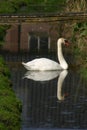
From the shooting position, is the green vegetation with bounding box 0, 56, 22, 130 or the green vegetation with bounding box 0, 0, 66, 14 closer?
the green vegetation with bounding box 0, 56, 22, 130

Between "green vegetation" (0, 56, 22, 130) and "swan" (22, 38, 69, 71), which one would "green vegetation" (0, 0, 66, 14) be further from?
"green vegetation" (0, 56, 22, 130)

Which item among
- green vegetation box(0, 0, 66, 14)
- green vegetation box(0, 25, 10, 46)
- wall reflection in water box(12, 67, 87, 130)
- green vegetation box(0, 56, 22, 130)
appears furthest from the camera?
green vegetation box(0, 0, 66, 14)

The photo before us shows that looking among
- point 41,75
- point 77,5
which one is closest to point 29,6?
point 77,5

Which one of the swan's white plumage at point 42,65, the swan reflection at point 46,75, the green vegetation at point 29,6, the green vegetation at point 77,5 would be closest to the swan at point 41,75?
the swan reflection at point 46,75

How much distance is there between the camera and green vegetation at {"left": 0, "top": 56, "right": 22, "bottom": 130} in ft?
45.9

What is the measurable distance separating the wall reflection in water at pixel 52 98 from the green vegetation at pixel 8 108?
232mm

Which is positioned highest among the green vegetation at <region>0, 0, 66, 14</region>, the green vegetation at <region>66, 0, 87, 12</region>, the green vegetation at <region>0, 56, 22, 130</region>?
the green vegetation at <region>0, 0, 66, 14</region>

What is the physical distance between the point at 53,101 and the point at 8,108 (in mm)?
2480

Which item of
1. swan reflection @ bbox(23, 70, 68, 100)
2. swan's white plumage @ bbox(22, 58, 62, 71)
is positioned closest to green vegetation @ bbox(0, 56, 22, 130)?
swan reflection @ bbox(23, 70, 68, 100)

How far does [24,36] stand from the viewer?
33.5 meters

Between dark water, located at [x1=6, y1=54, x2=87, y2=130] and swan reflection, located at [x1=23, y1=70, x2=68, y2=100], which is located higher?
swan reflection, located at [x1=23, y1=70, x2=68, y2=100]

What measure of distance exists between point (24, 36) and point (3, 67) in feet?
41.3

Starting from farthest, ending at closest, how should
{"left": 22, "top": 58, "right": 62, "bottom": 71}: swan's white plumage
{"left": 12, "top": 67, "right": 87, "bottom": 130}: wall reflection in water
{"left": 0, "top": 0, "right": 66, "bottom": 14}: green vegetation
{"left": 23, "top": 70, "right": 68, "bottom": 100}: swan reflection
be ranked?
{"left": 0, "top": 0, "right": 66, "bottom": 14}: green vegetation
{"left": 22, "top": 58, "right": 62, "bottom": 71}: swan's white plumage
{"left": 23, "top": 70, "right": 68, "bottom": 100}: swan reflection
{"left": 12, "top": 67, "right": 87, "bottom": 130}: wall reflection in water

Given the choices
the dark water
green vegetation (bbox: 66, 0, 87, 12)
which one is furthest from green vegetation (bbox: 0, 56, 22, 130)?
green vegetation (bbox: 66, 0, 87, 12)
